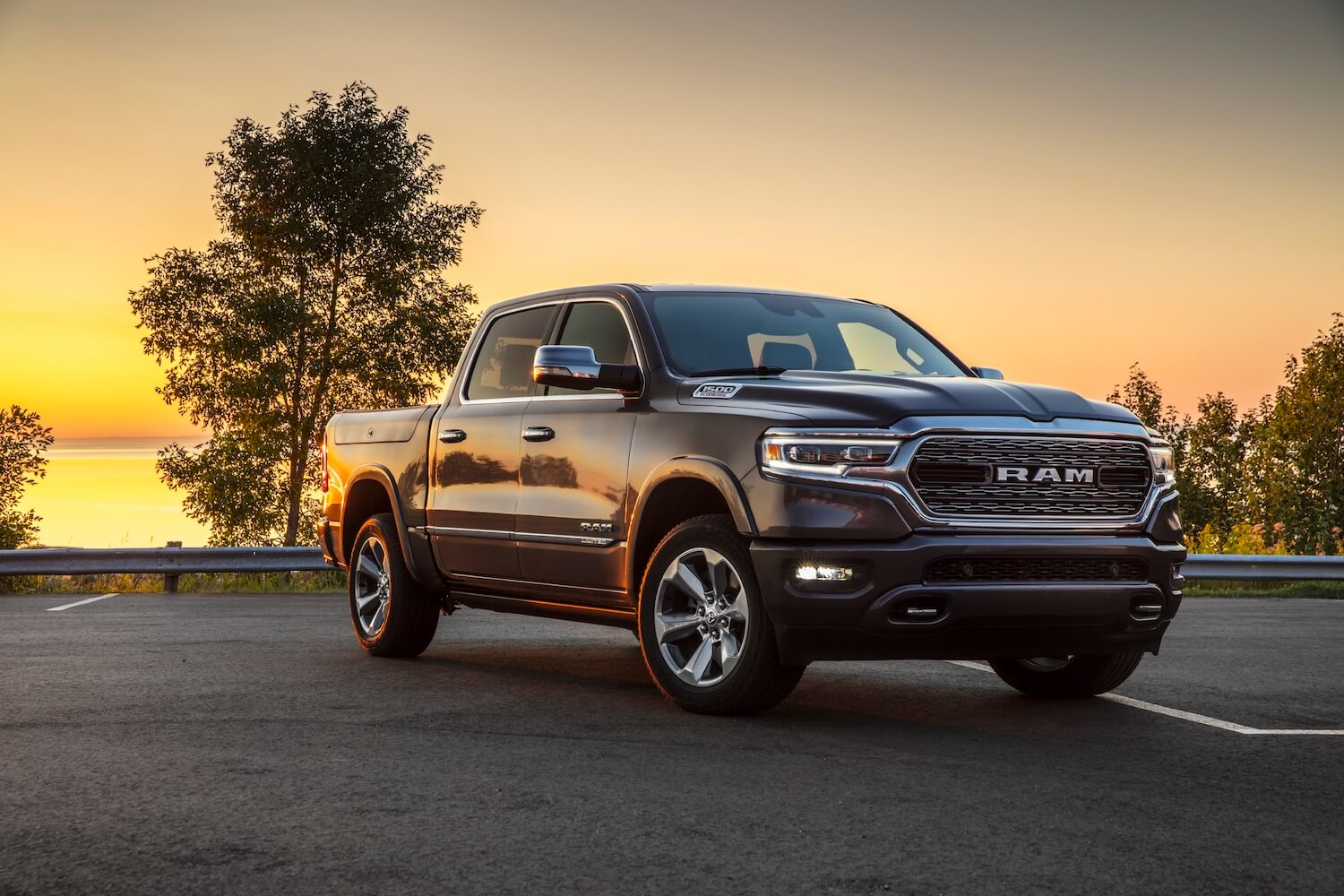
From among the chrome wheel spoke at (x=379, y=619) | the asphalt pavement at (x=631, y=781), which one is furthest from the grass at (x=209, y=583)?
the asphalt pavement at (x=631, y=781)

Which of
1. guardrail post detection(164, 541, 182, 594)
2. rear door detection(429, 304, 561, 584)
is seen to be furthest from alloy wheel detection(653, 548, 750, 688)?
guardrail post detection(164, 541, 182, 594)

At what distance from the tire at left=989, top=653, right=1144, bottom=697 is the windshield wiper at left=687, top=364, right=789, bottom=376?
1.99 metres

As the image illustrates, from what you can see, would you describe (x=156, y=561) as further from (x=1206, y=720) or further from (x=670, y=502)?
(x=1206, y=720)

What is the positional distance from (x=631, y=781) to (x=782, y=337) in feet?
10.6

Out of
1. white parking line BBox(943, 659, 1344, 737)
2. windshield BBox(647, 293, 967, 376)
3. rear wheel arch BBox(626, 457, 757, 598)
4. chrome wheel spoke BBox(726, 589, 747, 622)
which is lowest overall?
white parking line BBox(943, 659, 1344, 737)

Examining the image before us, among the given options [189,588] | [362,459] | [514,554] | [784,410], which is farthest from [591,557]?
[189,588]

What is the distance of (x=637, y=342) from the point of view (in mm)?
7566

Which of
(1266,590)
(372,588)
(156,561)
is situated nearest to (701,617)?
(372,588)

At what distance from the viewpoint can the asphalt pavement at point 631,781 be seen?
159 inches

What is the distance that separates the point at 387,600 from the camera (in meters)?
9.10

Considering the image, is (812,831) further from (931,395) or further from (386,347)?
(386,347)

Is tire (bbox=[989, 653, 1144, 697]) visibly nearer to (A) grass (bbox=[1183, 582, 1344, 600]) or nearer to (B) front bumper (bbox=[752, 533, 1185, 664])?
(B) front bumper (bbox=[752, 533, 1185, 664])

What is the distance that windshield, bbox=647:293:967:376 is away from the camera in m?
7.53

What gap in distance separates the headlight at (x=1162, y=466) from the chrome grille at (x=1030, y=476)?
89 millimetres
